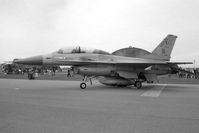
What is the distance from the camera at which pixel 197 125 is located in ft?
14.4

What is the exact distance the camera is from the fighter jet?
42.7 ft

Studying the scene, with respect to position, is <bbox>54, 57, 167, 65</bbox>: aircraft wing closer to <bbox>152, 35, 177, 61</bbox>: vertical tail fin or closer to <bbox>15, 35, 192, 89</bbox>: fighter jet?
<bbox>15, 35, 192, 89</bbox>: fighter jet

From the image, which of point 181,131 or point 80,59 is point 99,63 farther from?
point 181,131

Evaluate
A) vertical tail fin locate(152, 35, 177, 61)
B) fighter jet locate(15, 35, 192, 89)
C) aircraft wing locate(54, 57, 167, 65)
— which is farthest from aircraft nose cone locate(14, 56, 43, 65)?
vertical tail fin locate(152, 35, 177, 61)

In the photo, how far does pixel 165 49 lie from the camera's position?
15516 millimetres

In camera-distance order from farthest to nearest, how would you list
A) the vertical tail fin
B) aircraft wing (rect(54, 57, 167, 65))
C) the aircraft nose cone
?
the vertical tail fin < aircraft wing (rect(54, 57, 167, 65)) < the aircraft nose cone

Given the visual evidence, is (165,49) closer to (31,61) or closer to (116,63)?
(116,63)

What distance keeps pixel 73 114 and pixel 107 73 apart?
8.51 m

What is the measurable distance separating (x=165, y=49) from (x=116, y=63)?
14.4 feet

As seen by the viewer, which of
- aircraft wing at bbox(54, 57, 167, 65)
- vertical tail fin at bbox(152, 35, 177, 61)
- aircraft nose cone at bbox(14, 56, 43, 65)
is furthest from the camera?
vertical tail fin at bbox(152, 35, 177, 61)

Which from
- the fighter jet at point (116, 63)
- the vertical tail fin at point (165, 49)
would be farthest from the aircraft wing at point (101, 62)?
the vertical tail fin at point (165, 49)

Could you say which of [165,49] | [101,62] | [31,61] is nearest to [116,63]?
[101,62]

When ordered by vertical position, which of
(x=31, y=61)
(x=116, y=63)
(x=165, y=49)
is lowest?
(x=116, y=63)

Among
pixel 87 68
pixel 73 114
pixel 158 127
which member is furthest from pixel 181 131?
pixel 87 68
